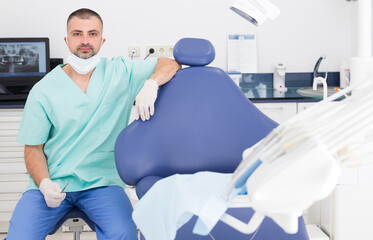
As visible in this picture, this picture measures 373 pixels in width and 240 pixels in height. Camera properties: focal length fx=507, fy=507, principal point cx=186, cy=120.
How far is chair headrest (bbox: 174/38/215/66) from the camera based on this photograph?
75.3 inches

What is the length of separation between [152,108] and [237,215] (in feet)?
1.69

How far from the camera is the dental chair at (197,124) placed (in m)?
1.90

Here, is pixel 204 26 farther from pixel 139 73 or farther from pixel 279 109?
pixel 139 73

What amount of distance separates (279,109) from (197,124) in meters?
1.29

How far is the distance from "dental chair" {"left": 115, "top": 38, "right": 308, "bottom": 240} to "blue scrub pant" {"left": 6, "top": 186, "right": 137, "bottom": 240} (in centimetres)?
22

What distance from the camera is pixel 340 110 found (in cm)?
96

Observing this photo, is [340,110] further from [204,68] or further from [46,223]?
[46,223]

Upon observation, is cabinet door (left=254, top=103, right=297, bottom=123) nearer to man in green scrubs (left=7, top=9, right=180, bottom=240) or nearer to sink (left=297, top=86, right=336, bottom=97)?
sink (left=297, top=86, right=336, bottom=97)

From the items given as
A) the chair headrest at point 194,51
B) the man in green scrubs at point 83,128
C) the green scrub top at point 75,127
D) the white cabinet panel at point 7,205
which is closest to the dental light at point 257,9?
the chair headrest at point 194,51

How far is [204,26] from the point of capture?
3561 mm

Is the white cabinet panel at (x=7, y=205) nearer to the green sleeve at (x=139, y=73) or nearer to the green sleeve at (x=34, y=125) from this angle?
the green sleeve at (x=34, y=125)

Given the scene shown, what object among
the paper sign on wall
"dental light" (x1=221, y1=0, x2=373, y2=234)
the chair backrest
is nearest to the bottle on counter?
the paper sign on wall

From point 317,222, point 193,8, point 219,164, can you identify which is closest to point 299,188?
point 219,164

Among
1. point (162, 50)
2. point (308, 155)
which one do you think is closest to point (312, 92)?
point (162, 50)
